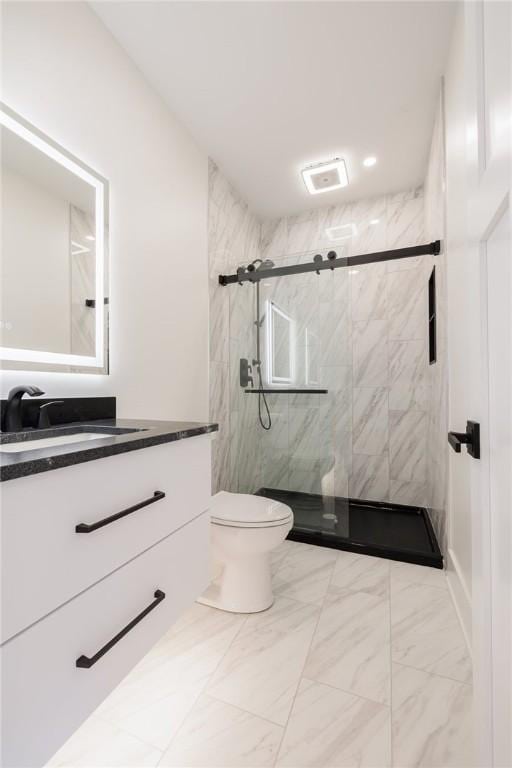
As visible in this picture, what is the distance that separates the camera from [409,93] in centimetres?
190

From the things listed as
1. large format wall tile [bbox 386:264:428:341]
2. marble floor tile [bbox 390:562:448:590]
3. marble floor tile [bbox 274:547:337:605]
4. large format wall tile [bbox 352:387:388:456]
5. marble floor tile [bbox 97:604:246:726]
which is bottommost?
marble floor tile [bbox 97:604:246:726]

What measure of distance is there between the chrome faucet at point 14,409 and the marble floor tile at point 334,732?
1221 mm

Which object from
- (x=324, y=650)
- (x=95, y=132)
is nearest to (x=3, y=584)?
(x=324, y=650)

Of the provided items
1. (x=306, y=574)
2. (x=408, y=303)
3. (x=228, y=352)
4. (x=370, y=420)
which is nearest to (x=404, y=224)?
(x=408, y=303)

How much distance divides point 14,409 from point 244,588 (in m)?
1.24

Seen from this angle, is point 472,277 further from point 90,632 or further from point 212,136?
point 212,136

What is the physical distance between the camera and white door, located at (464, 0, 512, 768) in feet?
1.81

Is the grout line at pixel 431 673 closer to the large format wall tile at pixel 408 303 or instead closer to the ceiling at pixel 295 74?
the large format wall tile at pixel 408 303

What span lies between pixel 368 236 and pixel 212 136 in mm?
1444

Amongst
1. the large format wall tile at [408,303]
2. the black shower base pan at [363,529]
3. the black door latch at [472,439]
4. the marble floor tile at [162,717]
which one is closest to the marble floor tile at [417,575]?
the black shower base pan at [363,529]

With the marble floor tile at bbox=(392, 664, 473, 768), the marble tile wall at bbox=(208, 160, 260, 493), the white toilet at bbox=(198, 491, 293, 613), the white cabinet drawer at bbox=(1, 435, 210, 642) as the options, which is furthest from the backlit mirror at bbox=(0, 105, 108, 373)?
the marble floor tile at bbox=(392, 664, 473, 768)

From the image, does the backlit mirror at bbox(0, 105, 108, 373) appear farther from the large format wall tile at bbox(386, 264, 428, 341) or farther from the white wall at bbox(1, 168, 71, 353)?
the large format wall tile at bbox(386, 264, 428, 341)

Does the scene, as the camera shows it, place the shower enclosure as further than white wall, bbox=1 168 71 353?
Yes

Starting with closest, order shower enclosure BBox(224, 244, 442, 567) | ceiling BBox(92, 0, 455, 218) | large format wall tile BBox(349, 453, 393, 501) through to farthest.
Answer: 1. ceiling BBox(92, 0, 455, 218)
2. shower enclosure BBox(224, 244, 442, 567)
3. large format wall tile BBox(349, 453, 393, 501)
